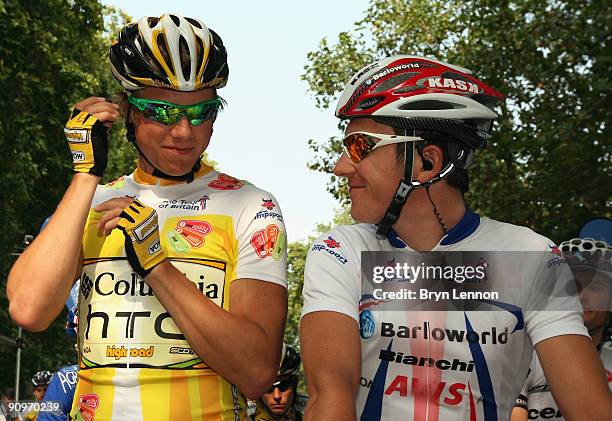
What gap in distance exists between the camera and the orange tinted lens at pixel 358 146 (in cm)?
445

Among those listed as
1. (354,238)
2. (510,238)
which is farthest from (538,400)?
(354,238)

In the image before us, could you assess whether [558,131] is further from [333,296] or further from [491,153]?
[333,296]

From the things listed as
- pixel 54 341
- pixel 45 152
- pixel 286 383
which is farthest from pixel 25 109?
pixel 286 383

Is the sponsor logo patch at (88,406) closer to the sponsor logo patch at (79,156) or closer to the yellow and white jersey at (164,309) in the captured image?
the yellow and white jersey at (164,309)

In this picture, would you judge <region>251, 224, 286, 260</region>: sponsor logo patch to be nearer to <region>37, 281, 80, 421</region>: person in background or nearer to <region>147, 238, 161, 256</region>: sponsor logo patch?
<region>147, 238, 161, 256</region>: sponsor logo patch

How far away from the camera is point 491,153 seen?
Result: 29000 mm

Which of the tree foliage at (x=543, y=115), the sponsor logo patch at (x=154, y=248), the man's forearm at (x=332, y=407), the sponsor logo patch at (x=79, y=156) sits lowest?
the man's forearm at (x=332, y=407)

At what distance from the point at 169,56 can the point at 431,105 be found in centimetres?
125

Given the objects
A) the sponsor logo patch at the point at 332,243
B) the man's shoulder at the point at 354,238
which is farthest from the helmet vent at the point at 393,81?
the sponsor logo patch at the point at 332,243

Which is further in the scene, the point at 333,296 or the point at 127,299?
the point at 127,299

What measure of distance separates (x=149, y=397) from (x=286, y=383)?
8024 millimetres

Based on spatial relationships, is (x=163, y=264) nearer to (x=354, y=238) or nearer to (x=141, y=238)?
(x=141, y=238)

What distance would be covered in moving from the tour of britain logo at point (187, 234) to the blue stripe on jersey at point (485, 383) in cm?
132

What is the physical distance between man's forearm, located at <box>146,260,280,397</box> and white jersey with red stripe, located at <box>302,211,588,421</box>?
0.38 meters
